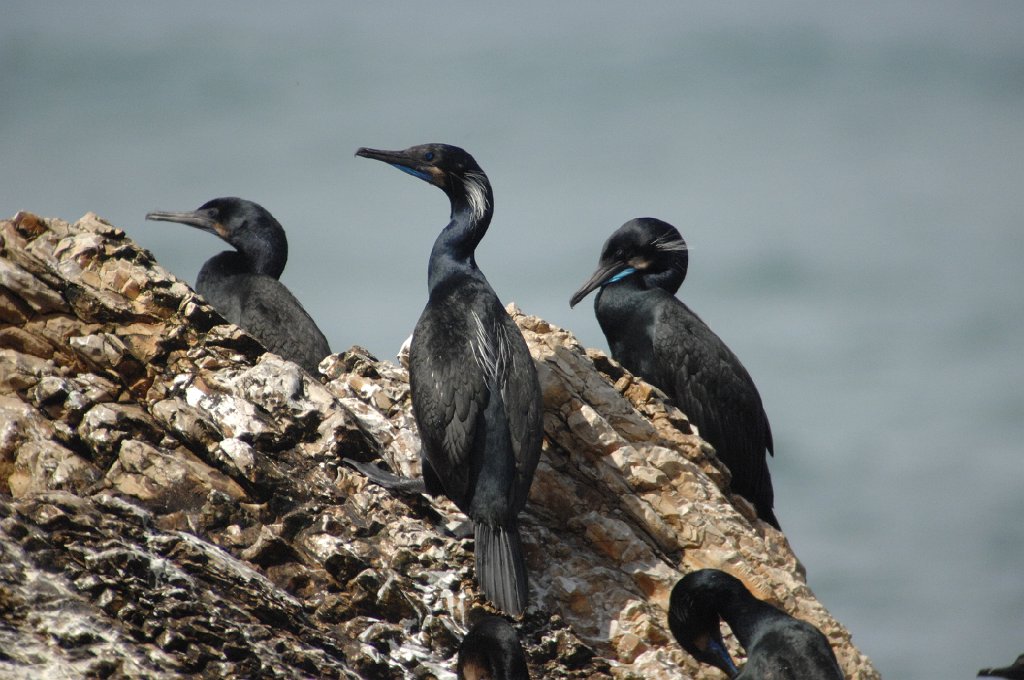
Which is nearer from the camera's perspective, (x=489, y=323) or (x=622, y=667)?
(x=622, y=667)

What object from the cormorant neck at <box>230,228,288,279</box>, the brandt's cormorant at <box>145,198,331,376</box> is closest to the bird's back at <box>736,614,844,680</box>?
the brandt's cormorant at <box>145,198,331,376</box>

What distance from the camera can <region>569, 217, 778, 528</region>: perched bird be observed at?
9.82 meters

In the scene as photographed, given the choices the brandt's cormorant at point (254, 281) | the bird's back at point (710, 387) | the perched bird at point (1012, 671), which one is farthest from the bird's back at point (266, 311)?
the perched bird at point (1012, 671)

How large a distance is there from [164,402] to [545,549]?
2.49m

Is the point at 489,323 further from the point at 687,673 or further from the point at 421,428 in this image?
the point at 687,673

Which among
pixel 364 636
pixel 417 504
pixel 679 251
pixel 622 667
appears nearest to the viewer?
pixel 364 636

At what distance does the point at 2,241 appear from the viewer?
766cm

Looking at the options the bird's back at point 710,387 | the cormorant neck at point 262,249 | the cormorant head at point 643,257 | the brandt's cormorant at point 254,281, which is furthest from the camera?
the cormorant neck at point 262,249

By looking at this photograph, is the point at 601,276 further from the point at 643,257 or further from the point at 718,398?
the point at 718,398

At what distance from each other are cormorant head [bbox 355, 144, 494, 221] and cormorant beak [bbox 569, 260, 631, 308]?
2.35 m

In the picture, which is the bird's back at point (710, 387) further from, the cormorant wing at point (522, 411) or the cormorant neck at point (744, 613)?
the cormorant neck at point (744, 613)

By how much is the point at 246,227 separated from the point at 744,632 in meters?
6.96

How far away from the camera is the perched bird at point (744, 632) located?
20.6ft


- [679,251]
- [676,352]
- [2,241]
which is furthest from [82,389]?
[679,251]
